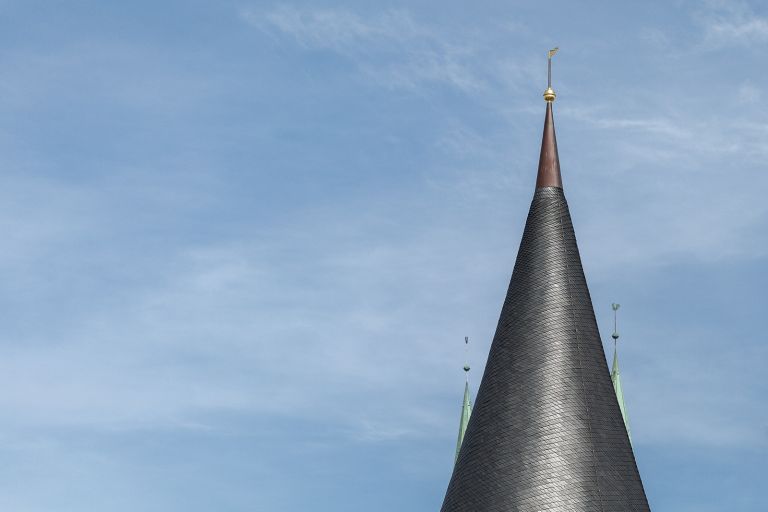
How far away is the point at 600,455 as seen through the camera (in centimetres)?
4938

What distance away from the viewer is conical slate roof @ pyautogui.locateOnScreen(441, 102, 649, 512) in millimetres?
48812

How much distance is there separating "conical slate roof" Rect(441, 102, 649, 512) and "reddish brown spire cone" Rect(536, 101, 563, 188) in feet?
1.34

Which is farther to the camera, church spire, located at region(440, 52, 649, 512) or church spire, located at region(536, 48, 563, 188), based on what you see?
church spire, located at region(536, 48, 563, 188)

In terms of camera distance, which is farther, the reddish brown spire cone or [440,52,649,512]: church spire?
the reddish brown spire cone

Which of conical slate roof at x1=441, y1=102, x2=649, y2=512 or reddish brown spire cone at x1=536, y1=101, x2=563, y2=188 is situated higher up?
reddish brown spire cone at x1=536, y1=101, x2=563, y2=188

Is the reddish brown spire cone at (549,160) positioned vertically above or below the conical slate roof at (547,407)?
above

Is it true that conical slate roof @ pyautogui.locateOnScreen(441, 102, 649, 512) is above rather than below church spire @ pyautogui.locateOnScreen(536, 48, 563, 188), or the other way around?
below

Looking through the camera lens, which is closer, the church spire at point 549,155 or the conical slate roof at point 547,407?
the conical slate roof at point 547,407

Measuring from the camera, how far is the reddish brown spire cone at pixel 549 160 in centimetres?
5481

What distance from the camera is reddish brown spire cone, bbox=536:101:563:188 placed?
180ft

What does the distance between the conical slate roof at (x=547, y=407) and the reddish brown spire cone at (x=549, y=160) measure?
0.41 m

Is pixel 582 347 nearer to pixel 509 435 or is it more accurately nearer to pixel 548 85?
pixel 509 435

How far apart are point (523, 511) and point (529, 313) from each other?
6.31 meters

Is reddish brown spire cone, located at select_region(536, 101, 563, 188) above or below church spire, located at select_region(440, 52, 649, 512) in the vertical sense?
above
